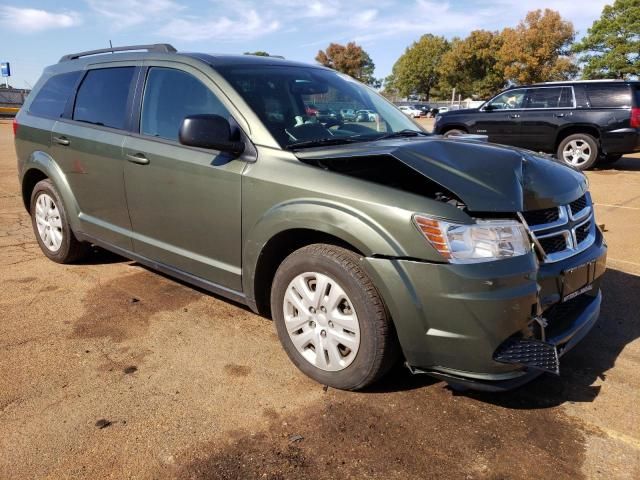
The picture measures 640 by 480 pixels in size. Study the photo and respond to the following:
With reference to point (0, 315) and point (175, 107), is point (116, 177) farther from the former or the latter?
point (0, 315)

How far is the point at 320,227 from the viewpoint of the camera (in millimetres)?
2723

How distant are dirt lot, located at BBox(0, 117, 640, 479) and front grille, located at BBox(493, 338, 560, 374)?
0.37 meters

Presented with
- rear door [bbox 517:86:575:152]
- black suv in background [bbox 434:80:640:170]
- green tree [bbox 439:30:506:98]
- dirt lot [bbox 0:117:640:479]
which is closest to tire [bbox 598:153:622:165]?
black suv in background [bbox 434:80:640:170]

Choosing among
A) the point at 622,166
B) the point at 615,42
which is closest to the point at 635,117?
the point at 622,166

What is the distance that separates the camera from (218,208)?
325 centimetres

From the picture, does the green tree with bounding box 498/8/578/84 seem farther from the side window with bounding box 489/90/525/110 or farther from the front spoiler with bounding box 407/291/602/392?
the front spoiler with bounding box 407/291/602/392

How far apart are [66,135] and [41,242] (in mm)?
1254

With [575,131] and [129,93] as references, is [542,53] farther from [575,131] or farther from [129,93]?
[129,93]

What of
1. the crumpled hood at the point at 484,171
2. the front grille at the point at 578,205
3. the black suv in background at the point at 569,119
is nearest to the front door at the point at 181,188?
the crumpled hood at the point at 484,171

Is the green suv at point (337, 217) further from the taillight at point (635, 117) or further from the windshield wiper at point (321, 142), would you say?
the taillight at point (635, 117)

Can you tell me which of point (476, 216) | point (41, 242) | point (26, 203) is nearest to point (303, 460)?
point (476, 216)

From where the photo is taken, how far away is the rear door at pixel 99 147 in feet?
13.0

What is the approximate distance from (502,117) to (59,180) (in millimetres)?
10321

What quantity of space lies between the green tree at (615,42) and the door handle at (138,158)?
52.4 meters
